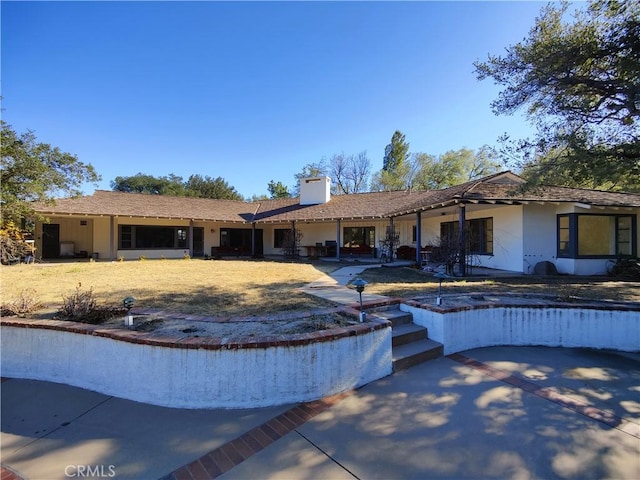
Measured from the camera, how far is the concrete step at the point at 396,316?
479 cm

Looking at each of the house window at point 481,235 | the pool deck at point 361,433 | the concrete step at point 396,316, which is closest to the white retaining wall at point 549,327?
the concrete step at point 396,316

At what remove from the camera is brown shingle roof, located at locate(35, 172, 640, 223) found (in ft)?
34.3

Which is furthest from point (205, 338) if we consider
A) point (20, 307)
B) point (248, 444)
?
Answer: point (20, 307)

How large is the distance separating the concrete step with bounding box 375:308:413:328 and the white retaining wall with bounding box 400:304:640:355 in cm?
11

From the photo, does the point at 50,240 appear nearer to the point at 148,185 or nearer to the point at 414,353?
the point at 414,353

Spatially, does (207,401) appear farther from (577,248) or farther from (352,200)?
(352,200)

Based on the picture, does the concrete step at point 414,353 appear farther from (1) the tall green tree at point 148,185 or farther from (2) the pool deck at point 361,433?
(1) the tall green tree at point 148,185

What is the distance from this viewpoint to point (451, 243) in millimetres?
10234

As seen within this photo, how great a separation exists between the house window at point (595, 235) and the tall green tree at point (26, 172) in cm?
2040

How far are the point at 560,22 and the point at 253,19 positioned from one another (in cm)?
852

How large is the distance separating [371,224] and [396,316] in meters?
14.8

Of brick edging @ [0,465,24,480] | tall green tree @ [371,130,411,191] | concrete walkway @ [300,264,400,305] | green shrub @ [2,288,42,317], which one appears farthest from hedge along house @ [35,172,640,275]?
tall green tree @ [371,130,411,191]

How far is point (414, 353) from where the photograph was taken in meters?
4.16

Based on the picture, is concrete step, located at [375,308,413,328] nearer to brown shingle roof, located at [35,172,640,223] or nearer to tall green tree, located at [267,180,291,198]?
brown shingle roof, located at [35,172,640,223]
